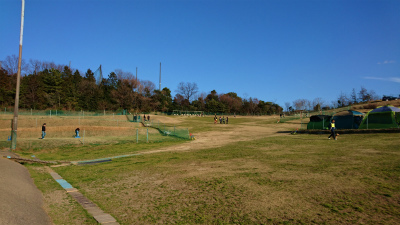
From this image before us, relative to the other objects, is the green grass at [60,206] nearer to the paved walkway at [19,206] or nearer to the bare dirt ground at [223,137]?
the paved walkway at [19,206]

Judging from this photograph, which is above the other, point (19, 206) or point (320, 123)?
point (320, 123)

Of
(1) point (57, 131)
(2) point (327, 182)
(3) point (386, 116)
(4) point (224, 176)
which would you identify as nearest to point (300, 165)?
(2) point (327, 182)

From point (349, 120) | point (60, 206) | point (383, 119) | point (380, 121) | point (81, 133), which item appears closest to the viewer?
point (60, 206)

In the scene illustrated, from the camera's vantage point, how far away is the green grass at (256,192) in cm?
533

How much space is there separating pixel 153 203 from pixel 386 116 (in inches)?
993

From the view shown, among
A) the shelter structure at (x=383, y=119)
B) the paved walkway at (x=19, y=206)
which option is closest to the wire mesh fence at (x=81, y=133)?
the paved walkway at (x=19, y=206)

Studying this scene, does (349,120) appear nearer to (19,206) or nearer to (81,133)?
(19,206)

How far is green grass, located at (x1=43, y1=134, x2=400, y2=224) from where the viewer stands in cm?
533

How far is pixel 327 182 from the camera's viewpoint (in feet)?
24.2

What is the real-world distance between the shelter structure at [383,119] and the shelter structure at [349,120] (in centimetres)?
169

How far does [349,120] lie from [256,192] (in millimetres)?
24630

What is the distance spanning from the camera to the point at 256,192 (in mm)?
6930

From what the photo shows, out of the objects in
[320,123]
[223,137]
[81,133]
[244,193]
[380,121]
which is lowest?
[81,133]

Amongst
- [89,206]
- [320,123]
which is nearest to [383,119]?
[320,123]
